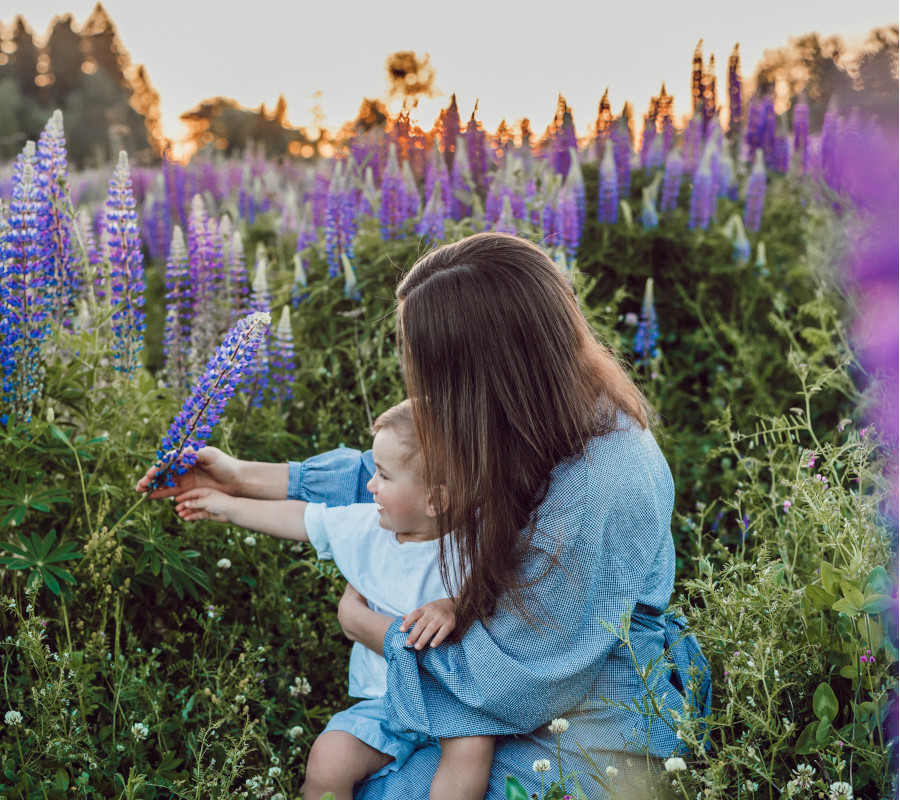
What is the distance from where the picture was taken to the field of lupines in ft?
6.29

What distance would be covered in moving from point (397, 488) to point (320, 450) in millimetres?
1410

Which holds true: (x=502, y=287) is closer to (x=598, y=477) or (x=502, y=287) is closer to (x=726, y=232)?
(x=598, y=477)

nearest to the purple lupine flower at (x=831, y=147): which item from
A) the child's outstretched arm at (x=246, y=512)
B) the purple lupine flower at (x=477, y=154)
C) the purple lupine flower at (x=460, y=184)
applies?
the purple lupine flower at (x=477, y=154)

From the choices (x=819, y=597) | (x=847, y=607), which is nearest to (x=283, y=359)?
(x=819, y=597)

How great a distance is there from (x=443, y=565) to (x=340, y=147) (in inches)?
163

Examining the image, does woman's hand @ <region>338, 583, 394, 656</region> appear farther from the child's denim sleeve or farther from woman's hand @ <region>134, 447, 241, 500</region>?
woman's hand @ <region>134, 447, 241, 500</region>

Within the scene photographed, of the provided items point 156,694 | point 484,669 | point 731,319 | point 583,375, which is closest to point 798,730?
point 484,669

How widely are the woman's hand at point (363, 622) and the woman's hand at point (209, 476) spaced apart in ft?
1.53

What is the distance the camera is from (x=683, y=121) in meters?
6.32

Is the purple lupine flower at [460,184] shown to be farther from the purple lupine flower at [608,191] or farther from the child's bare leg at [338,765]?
the child's bare leg at [338,765]

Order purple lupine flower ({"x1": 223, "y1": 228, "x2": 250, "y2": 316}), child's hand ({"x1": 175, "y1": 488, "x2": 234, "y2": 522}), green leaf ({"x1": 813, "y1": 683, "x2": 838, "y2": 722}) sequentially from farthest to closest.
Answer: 1. purple lupine flower ({"x1": 223, "y1": 228, "x2": 250, "y2": 316})
2. child's hand ({"x1": 175, "y1": 488, "x2": 234, "y2": 522})
3. green leaf ({"x1": 813, "y1": 683, "x2": 838, "y2": 722})

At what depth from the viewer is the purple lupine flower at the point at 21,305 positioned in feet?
7.59

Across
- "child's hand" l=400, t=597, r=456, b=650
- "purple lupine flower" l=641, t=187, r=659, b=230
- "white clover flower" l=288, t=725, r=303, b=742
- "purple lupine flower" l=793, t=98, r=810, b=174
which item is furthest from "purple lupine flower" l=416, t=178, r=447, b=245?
"purple lupine flower" l=793, t=98, r=810, b=174

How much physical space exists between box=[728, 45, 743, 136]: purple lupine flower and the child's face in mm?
5085
